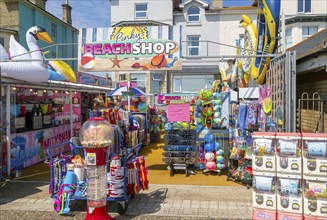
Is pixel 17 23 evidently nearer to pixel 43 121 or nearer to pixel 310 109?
pixel 43 121

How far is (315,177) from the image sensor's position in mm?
4344

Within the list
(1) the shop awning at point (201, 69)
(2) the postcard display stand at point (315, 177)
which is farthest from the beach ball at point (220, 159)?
(1) the shop awning at point (201, 69)

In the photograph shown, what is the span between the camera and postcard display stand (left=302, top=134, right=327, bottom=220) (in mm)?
4301

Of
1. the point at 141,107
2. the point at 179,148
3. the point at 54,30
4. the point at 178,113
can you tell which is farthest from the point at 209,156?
the point at 54,30

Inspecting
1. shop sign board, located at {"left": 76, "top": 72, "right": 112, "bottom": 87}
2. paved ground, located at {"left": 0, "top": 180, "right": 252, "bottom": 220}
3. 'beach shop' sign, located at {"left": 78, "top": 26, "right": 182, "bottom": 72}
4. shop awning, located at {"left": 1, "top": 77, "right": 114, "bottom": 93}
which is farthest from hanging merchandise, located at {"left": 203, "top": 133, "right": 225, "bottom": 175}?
shop sign board, located at {"left": 76, "top": 72, "right": 112, "bottom": 87}

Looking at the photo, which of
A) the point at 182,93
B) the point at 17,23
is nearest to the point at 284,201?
the point at 182,93

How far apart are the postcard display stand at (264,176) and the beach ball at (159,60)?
3.45 m

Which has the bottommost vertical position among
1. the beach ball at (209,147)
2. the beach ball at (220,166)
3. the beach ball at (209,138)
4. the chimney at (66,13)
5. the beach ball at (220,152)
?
the beach ball at (220,166)

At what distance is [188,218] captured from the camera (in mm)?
5160

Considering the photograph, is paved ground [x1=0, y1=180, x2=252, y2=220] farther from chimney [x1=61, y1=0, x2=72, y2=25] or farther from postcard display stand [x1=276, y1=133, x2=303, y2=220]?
chimney [x1=61, y1=0, x2=72, y2=25]

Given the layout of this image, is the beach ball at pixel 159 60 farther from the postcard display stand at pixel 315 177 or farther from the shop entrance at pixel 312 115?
the postcard display stand at pixel 315 177

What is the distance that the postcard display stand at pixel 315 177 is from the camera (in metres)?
4.30

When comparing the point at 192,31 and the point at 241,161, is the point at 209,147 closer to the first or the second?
the point at 241,161

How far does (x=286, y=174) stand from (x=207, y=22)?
24.5 m
